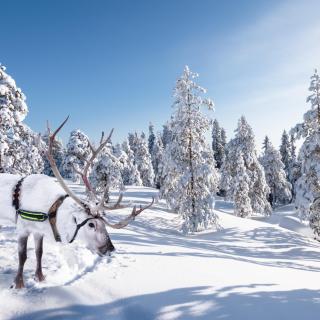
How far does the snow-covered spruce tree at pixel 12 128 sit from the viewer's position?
18.2m

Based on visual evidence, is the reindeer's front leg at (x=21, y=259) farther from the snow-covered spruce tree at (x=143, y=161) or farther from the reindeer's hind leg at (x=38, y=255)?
the snow-covered spruce tree at (x=143, y=161)

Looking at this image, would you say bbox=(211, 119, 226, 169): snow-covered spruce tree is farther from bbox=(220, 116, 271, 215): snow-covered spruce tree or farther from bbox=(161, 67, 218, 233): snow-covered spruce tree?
bbox=(161, 67, 218, 233): snow-covered spruce tree

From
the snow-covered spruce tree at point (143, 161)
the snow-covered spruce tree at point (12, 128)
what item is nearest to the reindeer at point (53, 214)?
the snow-covered spruce tree at point (12, 128)

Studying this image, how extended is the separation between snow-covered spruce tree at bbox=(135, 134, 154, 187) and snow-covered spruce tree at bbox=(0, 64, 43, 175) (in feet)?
179

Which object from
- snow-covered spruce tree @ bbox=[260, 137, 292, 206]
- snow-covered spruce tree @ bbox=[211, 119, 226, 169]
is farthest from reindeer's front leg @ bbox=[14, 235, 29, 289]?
snow-covered spruce tree @ bbox=[211, 119, 226, 169]

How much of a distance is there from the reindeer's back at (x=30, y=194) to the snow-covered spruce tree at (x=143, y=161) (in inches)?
2671

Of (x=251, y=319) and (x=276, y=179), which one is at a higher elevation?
(x=276, y=179)

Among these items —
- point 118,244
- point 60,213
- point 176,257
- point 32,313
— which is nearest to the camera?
point 32,313

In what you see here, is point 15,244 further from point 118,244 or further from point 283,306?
point 283,306

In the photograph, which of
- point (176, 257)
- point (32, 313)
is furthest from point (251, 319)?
point (176, 257)

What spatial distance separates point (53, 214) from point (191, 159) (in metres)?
19.5

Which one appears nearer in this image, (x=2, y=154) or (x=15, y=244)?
(x=15, y=244)

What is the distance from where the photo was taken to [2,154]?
1786cm

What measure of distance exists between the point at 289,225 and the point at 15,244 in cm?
3599
